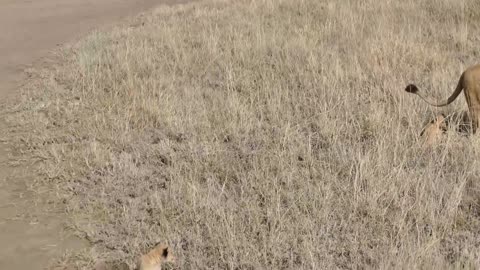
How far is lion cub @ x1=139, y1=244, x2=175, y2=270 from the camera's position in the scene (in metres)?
3.18

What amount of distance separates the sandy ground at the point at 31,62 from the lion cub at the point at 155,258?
82cm

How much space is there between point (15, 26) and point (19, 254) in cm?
1002

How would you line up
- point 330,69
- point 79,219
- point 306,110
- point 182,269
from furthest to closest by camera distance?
1. point 330,69
2. point 306,110
3. point 79,219
4. point 182,269

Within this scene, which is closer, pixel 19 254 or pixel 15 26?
pixel 19 254

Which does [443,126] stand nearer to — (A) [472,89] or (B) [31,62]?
(A) [472,89]

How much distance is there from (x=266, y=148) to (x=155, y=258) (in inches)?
78.1

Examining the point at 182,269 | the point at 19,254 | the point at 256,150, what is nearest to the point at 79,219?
the point at 19,254

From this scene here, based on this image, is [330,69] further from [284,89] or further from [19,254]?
[19,254]

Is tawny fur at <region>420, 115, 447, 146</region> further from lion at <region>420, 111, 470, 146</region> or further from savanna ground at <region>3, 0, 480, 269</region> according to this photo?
savanna ground at <region>3, 0, 480, 269</region>

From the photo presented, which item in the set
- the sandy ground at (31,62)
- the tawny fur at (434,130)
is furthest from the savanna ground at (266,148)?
the sandy ground at (31,62)

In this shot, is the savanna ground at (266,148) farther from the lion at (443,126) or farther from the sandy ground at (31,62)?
the sandy ground at (31,62)

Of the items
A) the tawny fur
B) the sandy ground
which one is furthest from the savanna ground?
the sandy ground

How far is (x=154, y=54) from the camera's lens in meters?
8.33

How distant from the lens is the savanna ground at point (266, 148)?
347 centimetres
